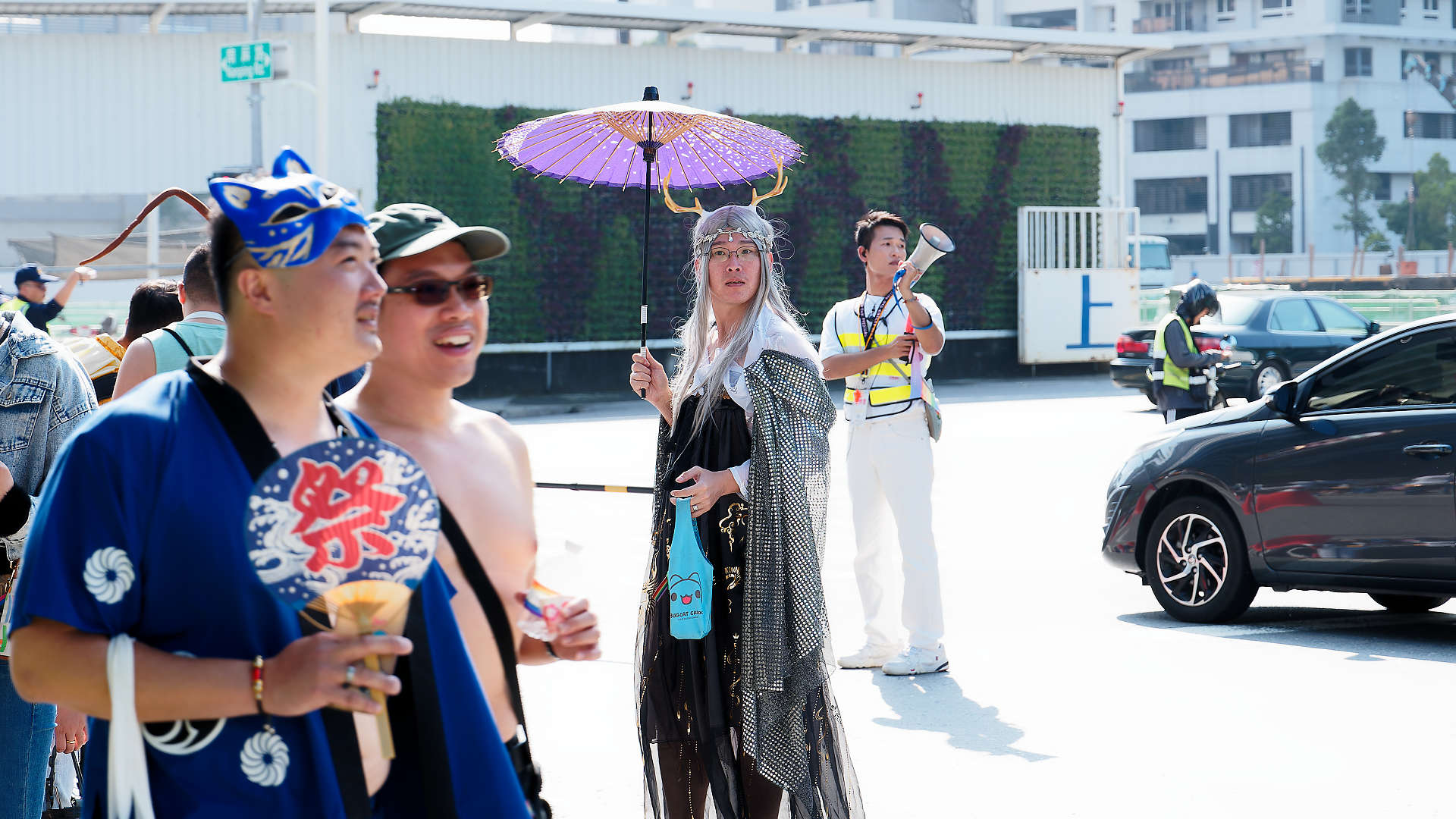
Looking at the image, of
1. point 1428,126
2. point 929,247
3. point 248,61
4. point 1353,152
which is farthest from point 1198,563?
point 1428,126

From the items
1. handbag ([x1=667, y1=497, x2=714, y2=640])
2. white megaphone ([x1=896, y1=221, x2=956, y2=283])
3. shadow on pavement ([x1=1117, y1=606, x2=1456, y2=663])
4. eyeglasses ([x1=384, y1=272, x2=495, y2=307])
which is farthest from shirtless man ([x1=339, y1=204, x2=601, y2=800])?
shadow on pavement ([x1=1117, y1=606, x2=1456, y2=663])

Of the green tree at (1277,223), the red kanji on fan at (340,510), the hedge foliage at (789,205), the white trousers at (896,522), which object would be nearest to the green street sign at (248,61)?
→ the hedge foliage at (789,205)

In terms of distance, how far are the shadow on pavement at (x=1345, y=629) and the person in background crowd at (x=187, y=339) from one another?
17.6 ft

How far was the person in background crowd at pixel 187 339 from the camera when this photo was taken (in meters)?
5.00

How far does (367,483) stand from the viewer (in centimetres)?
212

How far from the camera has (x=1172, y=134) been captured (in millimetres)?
88438

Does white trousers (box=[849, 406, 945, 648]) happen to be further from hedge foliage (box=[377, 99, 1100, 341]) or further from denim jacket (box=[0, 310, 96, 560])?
hedge foliage (box=[377, 99, 1100, 341])

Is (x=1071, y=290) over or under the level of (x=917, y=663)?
over

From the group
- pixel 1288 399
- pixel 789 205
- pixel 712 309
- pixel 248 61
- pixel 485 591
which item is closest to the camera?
pixel 485 591

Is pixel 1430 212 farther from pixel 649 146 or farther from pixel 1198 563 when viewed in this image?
pixel 649 146

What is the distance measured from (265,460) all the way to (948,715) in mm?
5038

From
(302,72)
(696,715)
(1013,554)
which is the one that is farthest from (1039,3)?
(696,715)

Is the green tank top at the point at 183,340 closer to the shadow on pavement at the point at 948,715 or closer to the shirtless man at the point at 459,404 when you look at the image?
the shirtless man at the point at 459,404

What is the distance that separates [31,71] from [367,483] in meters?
24.7
